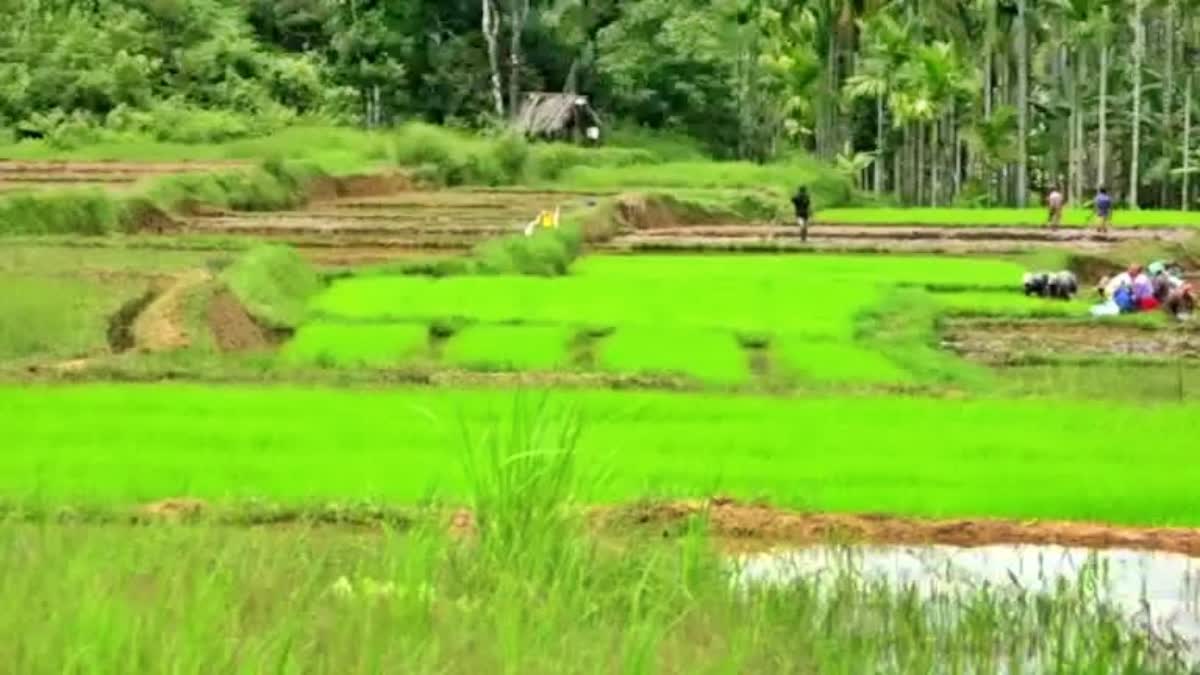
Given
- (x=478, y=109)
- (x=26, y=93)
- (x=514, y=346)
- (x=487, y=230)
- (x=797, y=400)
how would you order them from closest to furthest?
(x=797, y=400)
(x=514, y=346)
(x=487, y=230)
(x=26, y=93)
(x=478, y=109)

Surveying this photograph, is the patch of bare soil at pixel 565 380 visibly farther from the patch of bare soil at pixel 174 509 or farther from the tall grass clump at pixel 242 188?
the tall grass clump at pixel 242 188

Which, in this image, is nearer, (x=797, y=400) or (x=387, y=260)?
(x=797, y=400)

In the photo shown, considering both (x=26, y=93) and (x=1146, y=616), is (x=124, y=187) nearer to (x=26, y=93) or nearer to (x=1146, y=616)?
(x=26, y=93)

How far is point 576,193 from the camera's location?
34500mm

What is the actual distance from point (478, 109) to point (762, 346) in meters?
34.8

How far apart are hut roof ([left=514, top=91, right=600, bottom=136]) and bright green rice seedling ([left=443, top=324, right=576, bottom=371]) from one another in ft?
99.0

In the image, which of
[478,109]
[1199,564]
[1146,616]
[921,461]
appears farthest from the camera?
[478,109]

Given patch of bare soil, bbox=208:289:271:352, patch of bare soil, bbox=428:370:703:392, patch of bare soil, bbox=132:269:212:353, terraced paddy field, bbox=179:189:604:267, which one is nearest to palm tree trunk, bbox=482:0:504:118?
terraced paddy field, bbox=179:189:604:267

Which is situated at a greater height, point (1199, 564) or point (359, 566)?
point (359, 566)

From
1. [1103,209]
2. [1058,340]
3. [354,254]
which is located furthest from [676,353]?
[1103,209]

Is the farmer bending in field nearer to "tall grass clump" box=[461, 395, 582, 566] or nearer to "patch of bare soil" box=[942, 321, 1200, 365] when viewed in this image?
"patch of bare soil" box=[942, 321, 1200, 365]

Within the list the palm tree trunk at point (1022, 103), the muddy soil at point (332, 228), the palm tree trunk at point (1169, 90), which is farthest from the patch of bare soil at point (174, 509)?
the palm tree trunk at point (1169, 90)

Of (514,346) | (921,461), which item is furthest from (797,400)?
(514,346)

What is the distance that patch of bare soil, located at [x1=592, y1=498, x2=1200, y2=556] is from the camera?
29.0 feet
